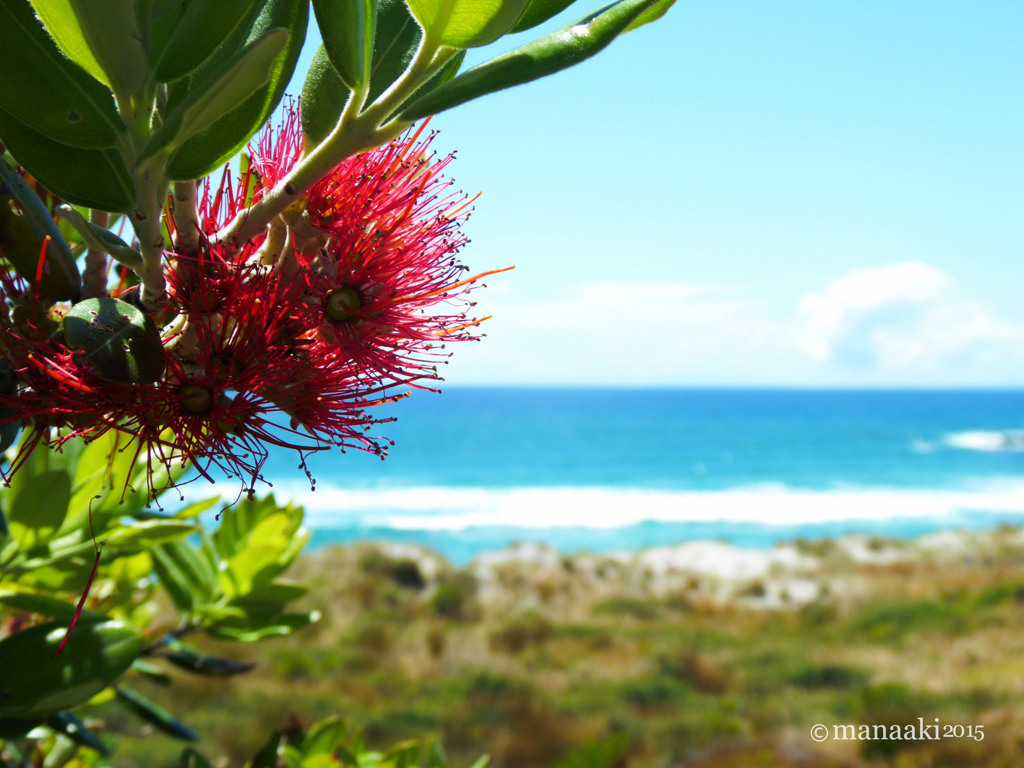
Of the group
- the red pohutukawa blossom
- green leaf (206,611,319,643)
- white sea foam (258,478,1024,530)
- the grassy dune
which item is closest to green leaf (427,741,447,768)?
green leaf (206,611,319,643)

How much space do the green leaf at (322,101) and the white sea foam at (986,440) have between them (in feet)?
117

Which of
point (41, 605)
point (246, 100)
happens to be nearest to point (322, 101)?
point (246, 100)

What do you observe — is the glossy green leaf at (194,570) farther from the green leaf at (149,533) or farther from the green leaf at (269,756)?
the green leaf at (149,533)

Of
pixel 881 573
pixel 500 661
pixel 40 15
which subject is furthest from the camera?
pixel 881 573

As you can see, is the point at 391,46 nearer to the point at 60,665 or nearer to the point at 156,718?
the point at 60,665

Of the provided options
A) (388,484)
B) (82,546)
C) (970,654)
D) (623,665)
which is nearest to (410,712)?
(623,665)

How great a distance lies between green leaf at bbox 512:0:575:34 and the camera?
40 cm

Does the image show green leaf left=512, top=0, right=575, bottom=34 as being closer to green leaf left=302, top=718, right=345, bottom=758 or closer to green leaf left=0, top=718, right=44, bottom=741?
green leaf left=0, top=718, right=44, bottom=741

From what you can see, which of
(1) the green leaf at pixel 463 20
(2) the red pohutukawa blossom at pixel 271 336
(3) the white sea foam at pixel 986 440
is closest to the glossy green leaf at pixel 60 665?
(2) the red pohutukawa blossom at pixel 271 336

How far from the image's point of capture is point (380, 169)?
536 millimetres

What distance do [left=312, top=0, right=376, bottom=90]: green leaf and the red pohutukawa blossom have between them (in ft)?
0.38

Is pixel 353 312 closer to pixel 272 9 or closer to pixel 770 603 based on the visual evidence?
pixel 272 9

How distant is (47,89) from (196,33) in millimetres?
84

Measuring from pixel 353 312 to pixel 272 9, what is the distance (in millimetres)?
166
